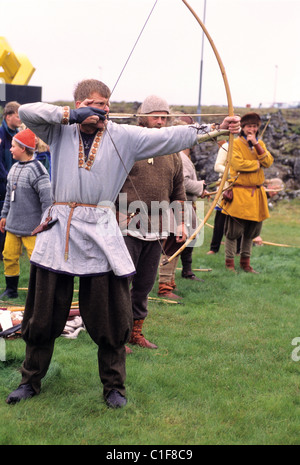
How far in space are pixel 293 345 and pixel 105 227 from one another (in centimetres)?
221

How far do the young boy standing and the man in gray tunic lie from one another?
2.24 m

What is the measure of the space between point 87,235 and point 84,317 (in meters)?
0.49

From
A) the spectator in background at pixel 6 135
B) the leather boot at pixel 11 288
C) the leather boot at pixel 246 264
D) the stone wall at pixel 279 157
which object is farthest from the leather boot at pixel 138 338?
the stone wall at pixel 279 157

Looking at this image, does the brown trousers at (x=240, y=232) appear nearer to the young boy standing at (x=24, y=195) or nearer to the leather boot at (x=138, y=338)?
the young boy standing at (x=24, y=195)

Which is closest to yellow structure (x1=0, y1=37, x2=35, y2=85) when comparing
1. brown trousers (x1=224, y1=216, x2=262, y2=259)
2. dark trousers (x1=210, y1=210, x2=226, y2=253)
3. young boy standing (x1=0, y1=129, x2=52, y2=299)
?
dark trousers (x1=210, y1=210, x2=226, y2=253)

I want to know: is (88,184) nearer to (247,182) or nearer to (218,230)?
(247,182)

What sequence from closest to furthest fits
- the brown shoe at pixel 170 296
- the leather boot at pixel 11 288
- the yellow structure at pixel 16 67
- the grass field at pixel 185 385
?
1. the grass field at pixel 185 385
2. the leather boot at pixel 11 288
3. the brown shoe at pixel 170 296
4. the yellow structure at pixel 16 67

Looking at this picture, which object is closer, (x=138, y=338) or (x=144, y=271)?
(x=144, y=271)

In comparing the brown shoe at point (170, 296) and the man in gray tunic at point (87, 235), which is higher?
the man in gray tunic at point (87, 235)

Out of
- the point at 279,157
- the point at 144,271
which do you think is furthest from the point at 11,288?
the point at 279,157

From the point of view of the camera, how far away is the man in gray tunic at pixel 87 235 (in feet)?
10.2

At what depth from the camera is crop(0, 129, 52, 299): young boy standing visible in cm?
540

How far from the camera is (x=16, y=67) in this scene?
1387cm

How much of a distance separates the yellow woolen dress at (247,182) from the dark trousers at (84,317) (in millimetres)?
4342
